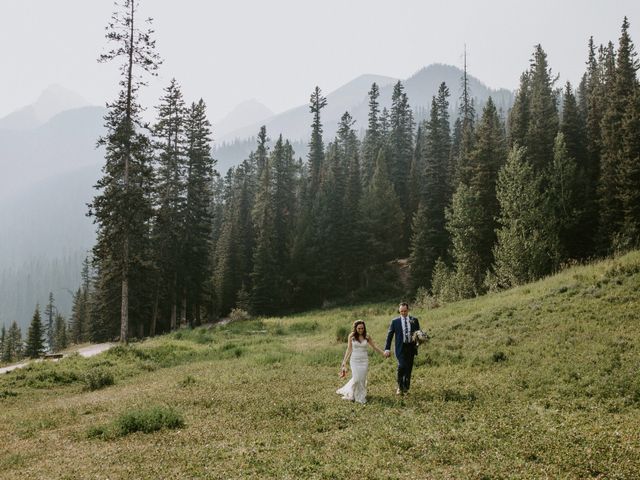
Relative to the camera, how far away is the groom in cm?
1296

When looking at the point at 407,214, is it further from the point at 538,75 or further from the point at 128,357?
the point at 128,357

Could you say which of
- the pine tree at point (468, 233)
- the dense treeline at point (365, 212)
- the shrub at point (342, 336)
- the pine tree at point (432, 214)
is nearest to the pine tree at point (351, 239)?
the dense treeline at point (365, 212)

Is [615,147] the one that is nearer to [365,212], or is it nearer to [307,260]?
[365,212]

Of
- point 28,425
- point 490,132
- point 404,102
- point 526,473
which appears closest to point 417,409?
point 526,473

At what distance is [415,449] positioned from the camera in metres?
8.09

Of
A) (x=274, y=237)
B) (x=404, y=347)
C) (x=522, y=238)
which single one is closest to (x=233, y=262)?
(x=274, y=237)

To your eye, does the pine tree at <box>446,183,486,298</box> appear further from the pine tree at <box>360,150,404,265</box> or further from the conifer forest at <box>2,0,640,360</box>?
the pine tree at <box>360,150,404,265</box>

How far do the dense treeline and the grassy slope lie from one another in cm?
1298

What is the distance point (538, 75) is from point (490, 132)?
1227 inches

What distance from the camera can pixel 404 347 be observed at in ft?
42.9

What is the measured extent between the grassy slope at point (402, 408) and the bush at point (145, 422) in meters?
0.33

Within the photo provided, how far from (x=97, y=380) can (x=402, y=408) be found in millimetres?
13597

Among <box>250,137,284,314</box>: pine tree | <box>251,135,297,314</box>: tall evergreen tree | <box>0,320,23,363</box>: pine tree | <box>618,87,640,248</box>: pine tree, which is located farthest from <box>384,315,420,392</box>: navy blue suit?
<box>0,320,23,363</box>: pine tree

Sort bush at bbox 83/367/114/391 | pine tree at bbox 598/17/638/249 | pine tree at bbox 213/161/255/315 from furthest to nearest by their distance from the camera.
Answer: pine tree at bbox 213/161/255/315, pine tree at bbox 598/17/638/249, bush at bbox 83/367/114/391
